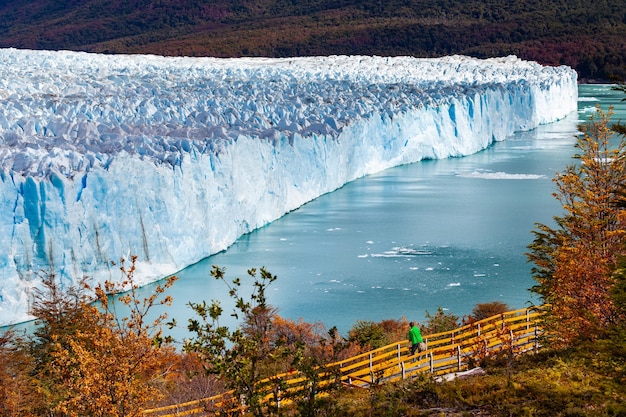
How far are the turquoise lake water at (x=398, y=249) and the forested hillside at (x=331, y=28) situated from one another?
3583cm

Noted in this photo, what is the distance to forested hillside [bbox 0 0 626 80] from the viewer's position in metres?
65.8

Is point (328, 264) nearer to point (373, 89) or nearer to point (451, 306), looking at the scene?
point (451, 306)

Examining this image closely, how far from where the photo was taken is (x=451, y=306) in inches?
552

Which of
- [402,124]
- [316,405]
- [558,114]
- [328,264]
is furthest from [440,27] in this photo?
[316,405]

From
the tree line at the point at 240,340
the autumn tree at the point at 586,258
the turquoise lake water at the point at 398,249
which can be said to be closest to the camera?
the tree line at the point at 240,340

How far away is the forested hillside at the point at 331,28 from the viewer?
65.8m

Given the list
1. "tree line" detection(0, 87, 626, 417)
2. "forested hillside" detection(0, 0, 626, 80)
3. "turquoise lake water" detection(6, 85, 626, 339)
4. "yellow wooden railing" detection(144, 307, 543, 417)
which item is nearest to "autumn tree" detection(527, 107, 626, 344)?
"tree line" detection(0, 87, 626, 417)

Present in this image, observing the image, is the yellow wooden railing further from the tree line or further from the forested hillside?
the forested hillside

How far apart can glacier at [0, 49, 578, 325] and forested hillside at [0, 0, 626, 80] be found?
87.4 ft

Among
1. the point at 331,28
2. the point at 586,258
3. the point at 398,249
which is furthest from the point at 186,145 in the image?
the point at 331,28

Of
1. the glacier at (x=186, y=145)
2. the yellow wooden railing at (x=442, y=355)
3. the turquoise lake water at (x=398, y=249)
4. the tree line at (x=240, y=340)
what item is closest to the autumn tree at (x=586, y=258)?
the tree line at (x=240, y=340)

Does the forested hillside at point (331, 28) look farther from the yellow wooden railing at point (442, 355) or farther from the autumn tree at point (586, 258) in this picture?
the yellow wooden railing at point (442, 355)

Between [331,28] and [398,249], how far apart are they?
5714cm

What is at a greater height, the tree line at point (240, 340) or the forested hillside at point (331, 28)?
the forested hillside at point (331, 28)
